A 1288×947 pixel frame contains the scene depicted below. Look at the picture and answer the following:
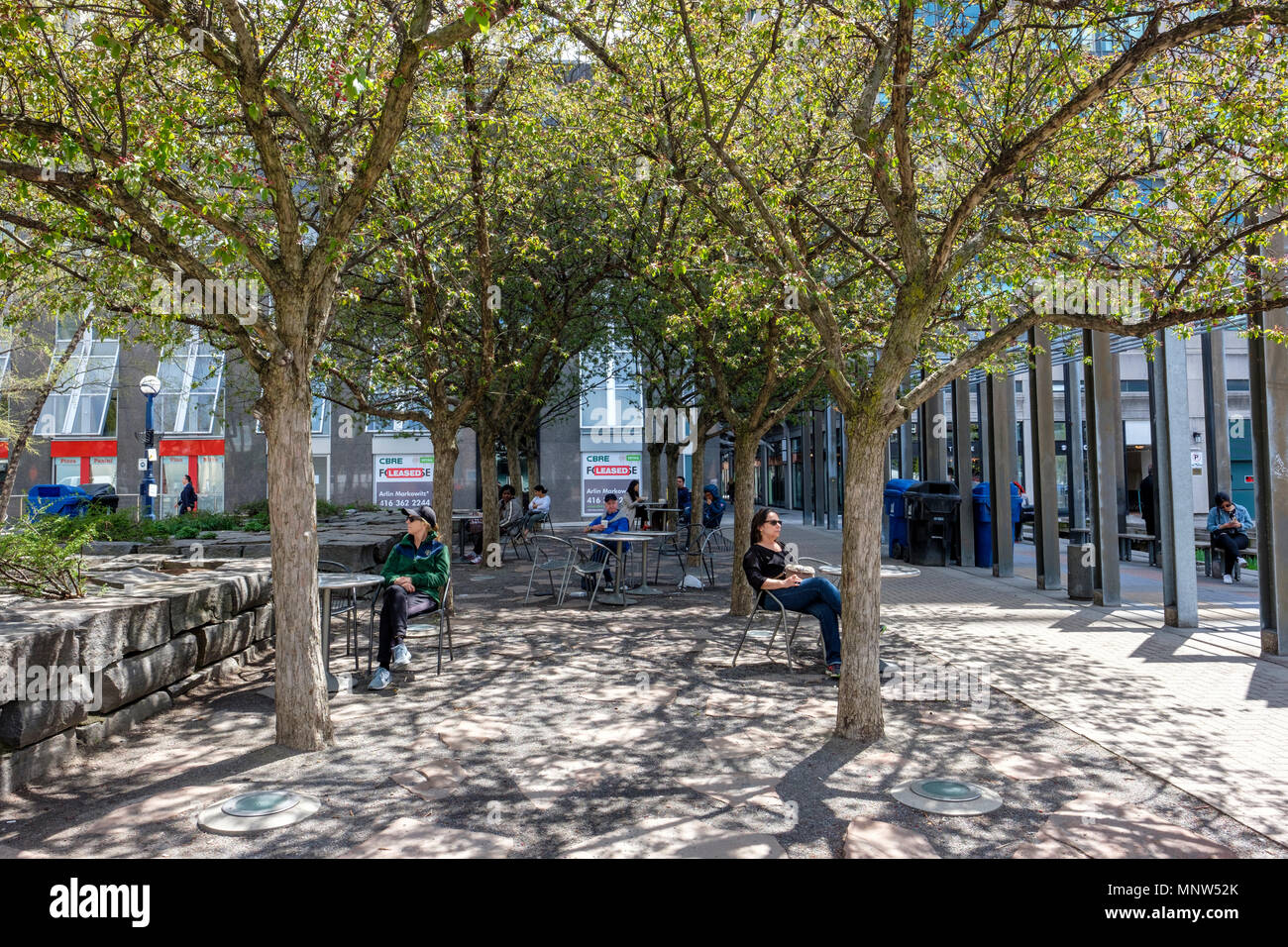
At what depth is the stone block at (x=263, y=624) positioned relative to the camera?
24.0 feet

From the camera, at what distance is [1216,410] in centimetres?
1588

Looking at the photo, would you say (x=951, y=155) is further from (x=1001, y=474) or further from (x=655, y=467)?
(x=655, y=467)

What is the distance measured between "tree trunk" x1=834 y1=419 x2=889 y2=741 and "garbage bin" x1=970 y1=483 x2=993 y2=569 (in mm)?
10687

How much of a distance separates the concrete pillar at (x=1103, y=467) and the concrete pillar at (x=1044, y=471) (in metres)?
1.02

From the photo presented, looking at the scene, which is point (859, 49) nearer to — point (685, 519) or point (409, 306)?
point (409, 306)

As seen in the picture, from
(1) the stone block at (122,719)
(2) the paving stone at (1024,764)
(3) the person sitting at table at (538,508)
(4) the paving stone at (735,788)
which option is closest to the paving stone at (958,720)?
(2) the paving stone at (1024,764)

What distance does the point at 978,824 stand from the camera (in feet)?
12.3

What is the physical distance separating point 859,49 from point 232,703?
25.4 feet

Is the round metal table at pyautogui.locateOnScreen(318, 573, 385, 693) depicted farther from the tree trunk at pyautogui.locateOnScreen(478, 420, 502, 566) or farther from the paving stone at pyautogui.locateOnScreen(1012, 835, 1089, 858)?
the tree trunk at pyautogui.locateOnScreen(478, 420, 502, 566)

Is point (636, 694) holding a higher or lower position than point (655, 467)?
lower

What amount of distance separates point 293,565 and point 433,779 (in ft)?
4.68

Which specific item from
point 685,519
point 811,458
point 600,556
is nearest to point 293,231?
point 600,556

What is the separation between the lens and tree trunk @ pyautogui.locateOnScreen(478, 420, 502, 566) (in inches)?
593

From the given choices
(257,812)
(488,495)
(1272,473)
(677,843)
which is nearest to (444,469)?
(488,495)
